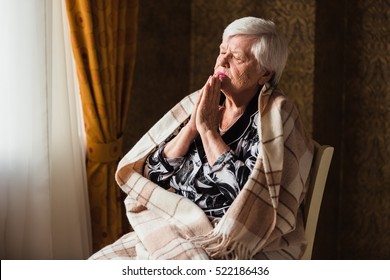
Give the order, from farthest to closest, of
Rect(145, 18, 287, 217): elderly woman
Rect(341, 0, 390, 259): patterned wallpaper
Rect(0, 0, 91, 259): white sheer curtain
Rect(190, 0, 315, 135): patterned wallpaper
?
1. Rect(341, 0, 390, 259): patterned wallpaper
2. Rect(190, 0, 315, 135): patterned wallpaper
3. Rect(0, 0, 91, 259): white sheer curtain
4. Rect(145, 18, 287, 217): elderly woman

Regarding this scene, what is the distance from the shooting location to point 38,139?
3.31m

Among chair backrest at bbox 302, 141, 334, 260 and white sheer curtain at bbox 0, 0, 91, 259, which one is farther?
white sheer curtain at bbox 0, 0, 91, 259

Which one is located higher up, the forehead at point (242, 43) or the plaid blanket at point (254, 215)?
the forehead at point (242, 43)

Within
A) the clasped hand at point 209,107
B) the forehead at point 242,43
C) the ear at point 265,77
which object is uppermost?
the forehead at point 242,43

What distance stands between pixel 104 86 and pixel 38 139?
1.50 ft

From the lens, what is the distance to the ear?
2.43m

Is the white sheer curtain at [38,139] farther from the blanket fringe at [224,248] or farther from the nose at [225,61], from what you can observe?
the blanket fringe at [224,248]

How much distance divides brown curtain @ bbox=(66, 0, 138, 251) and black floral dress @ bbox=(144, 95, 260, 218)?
110cm

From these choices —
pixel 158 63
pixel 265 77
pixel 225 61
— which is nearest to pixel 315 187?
pixel 265 77

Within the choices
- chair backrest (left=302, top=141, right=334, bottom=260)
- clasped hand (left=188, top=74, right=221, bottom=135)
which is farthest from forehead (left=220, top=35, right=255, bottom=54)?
chair backrest (left=302, top=141, right=334, bottom=260)

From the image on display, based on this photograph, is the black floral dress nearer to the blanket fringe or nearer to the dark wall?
the blanket fringe

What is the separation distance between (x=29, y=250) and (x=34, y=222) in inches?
5.2

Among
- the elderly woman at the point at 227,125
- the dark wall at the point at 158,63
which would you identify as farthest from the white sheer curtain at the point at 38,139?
the elderly woman at the point at 227,125

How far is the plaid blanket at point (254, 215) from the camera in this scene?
2219mm
